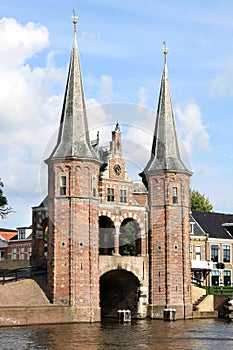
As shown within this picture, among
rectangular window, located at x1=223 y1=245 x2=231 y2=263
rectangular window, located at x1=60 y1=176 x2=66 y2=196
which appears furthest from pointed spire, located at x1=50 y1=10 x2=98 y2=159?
rectangular window, located at x1=223 y1=245 x2=231 y2=263

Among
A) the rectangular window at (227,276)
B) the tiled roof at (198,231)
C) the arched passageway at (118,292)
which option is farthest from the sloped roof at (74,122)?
the rectangular window at (227,276)

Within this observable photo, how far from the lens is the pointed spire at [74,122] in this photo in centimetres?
4803

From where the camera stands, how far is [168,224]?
50.7 m

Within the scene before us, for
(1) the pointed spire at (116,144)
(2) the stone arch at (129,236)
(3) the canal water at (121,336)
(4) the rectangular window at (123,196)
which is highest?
(1) the pointed spire at (116,144)

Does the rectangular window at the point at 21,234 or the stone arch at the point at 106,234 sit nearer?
the stone arch at the point at 106,234

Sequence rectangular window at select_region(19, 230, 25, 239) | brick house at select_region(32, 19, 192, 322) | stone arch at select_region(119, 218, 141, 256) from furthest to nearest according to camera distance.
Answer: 1. rectangular window at select_region(19, 230, 25, 239)
2. stone arch at select_region(119, 218, 141, 256)
3. brick house at select_region(32, 19, 192, 322)

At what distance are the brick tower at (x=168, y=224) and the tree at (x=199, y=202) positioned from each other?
35.7 meters

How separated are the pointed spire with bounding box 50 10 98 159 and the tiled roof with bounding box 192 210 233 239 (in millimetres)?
23688

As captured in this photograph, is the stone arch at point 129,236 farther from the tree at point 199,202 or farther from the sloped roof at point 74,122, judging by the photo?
the tree at point 199,202

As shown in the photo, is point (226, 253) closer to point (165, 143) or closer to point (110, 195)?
point (165, 143)

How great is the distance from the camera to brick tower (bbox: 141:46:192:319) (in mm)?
49969

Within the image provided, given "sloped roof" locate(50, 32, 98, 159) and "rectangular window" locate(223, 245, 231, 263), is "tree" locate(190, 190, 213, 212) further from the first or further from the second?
"sloped roof" locate(50, 32, 98, 159)

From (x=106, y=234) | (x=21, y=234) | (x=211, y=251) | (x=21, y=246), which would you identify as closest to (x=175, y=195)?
(x=106, y=234)

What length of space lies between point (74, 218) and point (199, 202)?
146ft
